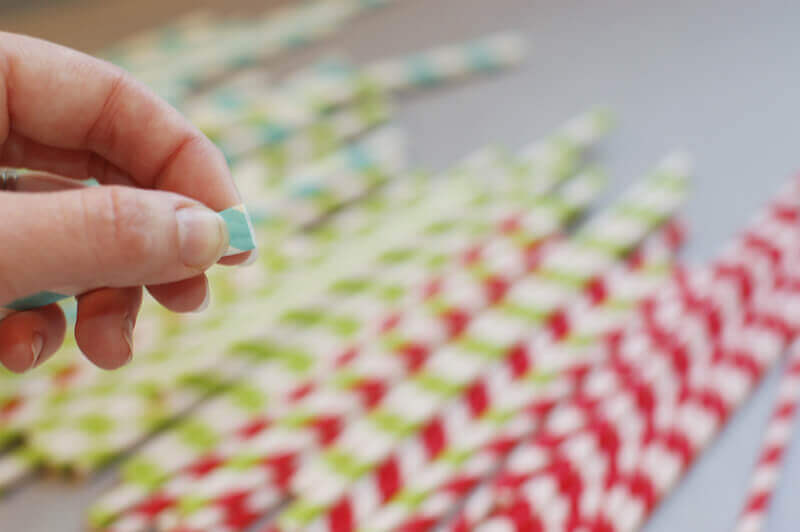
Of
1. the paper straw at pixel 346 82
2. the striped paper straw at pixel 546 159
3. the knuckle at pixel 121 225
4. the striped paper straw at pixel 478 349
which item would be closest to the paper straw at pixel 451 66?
the paper straw at pixel 346 82

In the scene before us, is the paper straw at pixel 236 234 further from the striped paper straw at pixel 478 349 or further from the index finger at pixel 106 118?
the striped paper straw at pixel 478 349

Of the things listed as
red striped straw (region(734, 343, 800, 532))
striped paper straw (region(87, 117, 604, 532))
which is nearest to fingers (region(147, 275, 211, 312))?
red striped straw (region(734, 343, 800, 532))

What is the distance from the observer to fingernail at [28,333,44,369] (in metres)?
0.63

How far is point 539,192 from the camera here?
1190 mm

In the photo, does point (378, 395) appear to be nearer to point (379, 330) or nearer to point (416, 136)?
point (379, 330)

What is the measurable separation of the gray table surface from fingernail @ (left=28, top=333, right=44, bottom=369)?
0.96ft

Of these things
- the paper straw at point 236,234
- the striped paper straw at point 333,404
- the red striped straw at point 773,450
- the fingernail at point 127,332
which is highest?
the paper straw at point 236,234

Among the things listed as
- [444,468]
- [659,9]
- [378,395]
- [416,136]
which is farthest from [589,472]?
[659,9]

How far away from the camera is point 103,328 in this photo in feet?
2.13

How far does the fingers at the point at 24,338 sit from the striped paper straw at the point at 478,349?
279 mm

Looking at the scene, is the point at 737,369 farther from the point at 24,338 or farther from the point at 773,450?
the point at 24,338

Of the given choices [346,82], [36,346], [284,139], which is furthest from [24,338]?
[346,82]

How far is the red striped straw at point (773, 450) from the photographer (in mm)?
766

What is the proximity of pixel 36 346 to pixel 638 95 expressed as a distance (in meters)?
1.11
